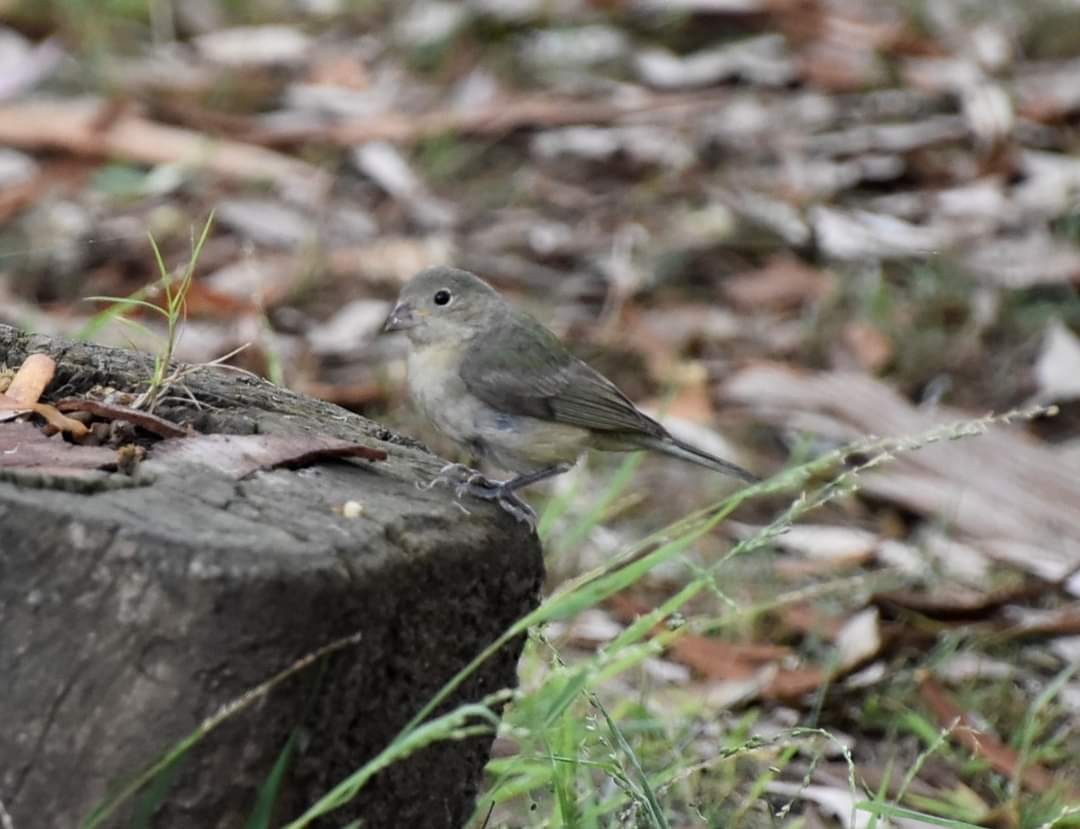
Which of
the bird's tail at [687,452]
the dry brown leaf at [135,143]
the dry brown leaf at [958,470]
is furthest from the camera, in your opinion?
the dry brown leaf at [135,143]

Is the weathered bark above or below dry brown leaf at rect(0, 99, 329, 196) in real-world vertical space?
above

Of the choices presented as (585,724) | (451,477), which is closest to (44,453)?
(451,477)

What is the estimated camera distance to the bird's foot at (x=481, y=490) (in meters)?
2.80

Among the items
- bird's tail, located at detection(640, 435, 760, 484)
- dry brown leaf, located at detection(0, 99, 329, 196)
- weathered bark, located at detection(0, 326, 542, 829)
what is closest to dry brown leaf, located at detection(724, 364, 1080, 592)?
bird's tail, located at detection(640, 435, 760, 484)

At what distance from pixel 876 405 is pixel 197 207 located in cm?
291

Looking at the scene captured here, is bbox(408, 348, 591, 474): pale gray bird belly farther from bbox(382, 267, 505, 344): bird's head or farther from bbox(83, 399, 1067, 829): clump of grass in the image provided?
bbox(83, 399, 1067, 829): clump of grass

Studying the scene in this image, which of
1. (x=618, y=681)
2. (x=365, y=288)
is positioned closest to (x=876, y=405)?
(x=618, y=681)

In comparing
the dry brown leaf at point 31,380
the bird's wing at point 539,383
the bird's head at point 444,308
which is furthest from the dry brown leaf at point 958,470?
the dry brown leaf at point 31,380

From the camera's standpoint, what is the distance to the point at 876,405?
5.45 m

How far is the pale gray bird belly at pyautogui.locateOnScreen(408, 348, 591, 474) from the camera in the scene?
392 centimetres

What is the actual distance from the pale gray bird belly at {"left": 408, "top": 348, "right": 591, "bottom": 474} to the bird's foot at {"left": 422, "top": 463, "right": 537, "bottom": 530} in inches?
39.6

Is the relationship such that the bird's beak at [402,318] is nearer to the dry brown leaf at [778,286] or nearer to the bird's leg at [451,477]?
the bird's leg at [451,477]

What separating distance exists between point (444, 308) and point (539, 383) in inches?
17.0

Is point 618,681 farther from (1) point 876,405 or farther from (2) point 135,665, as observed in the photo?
(2) point 135,665
